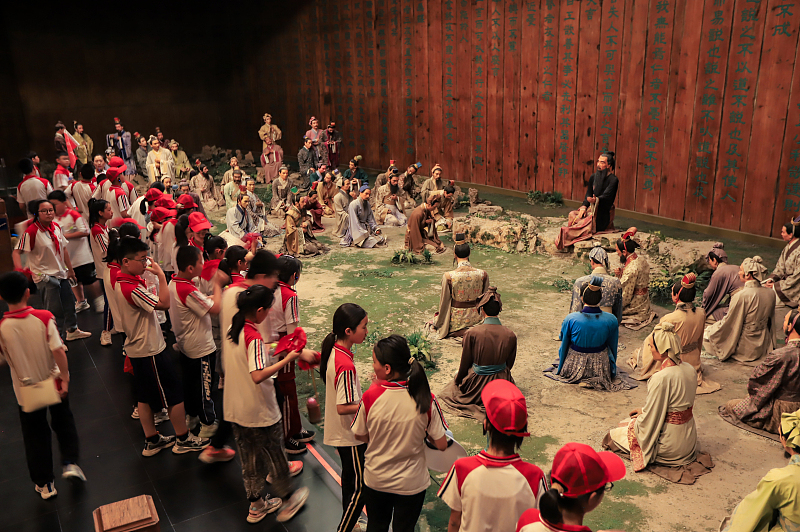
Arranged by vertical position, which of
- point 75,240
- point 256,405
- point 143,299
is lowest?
point 256,405

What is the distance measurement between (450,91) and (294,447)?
38.7 ft

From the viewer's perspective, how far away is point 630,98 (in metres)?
11.5

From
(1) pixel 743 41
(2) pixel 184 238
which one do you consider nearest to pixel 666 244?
(1) pixel 743 41

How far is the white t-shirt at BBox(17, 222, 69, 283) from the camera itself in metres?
6.18

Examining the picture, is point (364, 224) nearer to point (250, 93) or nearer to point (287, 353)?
point (287, 353)

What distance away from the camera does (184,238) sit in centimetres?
572

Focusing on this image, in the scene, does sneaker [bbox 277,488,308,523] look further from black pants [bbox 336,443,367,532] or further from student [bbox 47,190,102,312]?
student [bbox 47,190,102,312]

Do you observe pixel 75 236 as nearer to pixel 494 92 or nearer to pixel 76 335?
pixel 76 335

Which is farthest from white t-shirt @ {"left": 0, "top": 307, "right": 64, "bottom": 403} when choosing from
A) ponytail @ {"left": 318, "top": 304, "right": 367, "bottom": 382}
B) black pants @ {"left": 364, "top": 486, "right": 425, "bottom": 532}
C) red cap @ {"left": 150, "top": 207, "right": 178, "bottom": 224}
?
red cap @ {"left": 150, "top": 207, "right": 178, "bottom": 224}

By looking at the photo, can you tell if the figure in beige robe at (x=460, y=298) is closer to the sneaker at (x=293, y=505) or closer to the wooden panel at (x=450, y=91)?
the sneaker at (x=293, y=505)

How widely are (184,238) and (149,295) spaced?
128 centimetres

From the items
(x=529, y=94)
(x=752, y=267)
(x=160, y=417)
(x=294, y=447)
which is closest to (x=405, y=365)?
(x=294, y=447)

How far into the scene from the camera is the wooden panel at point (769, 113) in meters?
9.28

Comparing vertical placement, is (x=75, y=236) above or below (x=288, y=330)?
above
